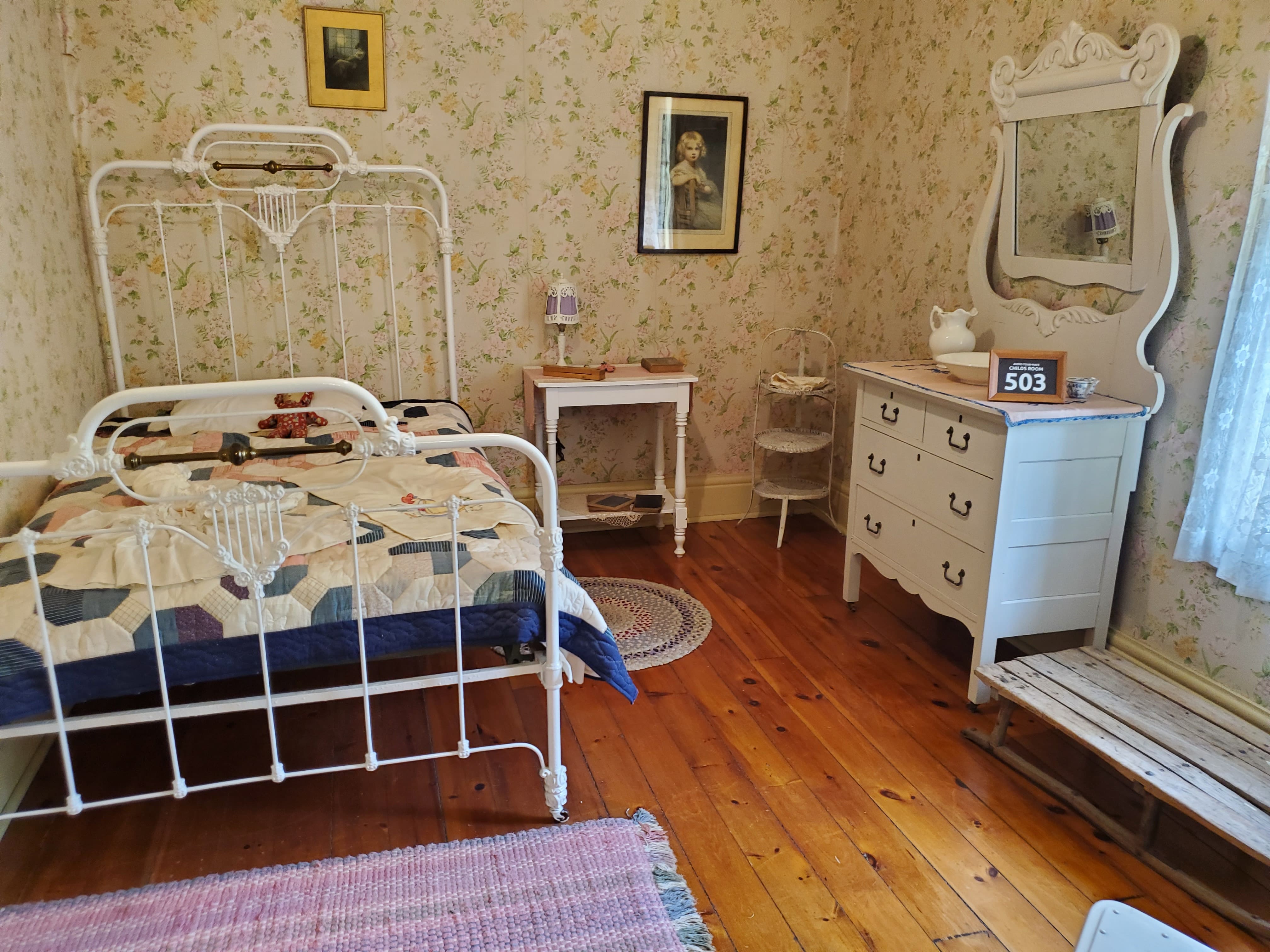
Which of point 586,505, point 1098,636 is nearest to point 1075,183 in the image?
point 1098,636

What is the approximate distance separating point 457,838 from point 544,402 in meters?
1.90

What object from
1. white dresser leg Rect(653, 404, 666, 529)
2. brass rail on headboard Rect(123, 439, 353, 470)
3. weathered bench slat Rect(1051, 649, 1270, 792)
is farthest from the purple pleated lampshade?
weathered bench slat Rect(1051, 649, 1270, 792)

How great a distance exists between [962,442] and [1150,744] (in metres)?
0.88

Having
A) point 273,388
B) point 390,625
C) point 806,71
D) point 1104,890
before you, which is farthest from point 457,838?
point 806,71

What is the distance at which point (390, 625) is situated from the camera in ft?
6.09

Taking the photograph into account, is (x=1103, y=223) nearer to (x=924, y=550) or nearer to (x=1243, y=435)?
(x=1243, y=435)

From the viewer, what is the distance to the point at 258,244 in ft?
11.0

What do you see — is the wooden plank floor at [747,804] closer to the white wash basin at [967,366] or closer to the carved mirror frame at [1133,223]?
the white wash basin at [967,366]

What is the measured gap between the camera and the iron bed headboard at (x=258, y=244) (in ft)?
10.6

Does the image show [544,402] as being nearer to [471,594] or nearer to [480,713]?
[480,713]

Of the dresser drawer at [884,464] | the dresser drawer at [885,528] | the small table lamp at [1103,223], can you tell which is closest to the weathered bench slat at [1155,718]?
the dresser drawer at [885,528]

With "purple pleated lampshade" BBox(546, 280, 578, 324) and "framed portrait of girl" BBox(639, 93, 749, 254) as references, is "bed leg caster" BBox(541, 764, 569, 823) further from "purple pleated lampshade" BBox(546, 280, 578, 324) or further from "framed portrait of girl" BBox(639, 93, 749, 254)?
"framed portrait of girl" BBox(639, 93, 749, 254)

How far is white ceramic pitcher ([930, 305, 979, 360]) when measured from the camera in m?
2.92

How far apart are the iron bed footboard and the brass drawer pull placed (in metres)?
1.25
